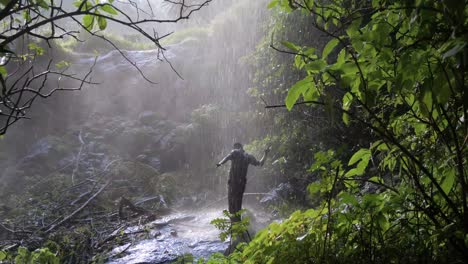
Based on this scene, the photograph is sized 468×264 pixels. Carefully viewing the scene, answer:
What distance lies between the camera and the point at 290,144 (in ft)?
28.6

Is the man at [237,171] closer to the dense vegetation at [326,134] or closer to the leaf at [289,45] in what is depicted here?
the dense vegetation at [326,134]

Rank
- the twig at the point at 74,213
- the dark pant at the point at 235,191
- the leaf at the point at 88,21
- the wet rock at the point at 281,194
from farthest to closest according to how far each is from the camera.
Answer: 1. the wet rock at the point at 281,194
2. the twig at the point at 74,213
3. the dark pant at the point at 235,191
4. the leaf at the point at 88,21

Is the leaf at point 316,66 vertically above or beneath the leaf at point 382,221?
above

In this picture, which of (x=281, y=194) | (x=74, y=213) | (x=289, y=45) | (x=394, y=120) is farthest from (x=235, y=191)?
(x=289, y=45)

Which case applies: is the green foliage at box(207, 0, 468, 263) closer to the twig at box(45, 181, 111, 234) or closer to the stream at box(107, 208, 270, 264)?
the stream at box(107, 208, 270, 264)

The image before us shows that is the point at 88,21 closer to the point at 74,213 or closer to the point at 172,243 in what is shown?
the point at 172,243

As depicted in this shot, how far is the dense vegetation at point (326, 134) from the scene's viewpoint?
117 centimetres

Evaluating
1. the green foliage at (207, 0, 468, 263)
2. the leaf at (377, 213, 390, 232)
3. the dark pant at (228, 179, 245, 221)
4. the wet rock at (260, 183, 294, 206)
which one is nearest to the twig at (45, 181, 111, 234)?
the dark pant at (228, 179, 245, 221)

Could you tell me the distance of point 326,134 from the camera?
7980mm

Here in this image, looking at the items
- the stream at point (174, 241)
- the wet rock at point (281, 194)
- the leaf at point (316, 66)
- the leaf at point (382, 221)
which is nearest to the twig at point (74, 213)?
the stream at point (174, 241)

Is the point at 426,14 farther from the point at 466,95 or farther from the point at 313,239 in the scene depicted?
the point at 313,239

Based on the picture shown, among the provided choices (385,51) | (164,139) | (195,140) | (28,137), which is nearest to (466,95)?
(385,51)

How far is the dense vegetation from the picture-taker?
3.83ft

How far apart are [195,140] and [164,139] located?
1.96 metres
